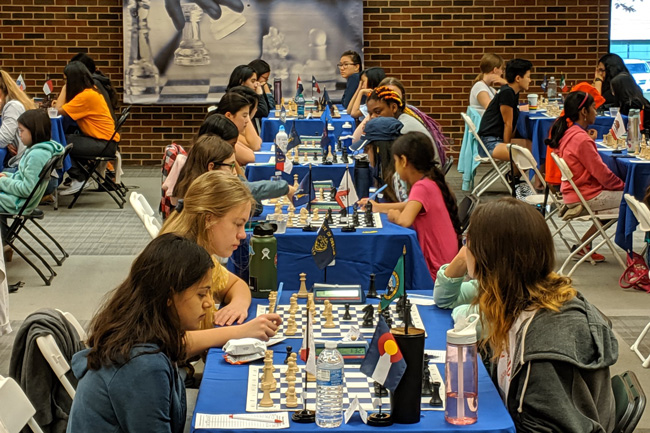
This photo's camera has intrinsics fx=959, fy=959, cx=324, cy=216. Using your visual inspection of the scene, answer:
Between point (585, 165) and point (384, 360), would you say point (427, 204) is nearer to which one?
point (585, 165)

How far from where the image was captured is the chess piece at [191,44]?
37.6 ft

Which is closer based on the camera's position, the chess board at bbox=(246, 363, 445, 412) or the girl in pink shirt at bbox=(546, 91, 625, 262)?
the chess board at bbox=(246, 363, 445, 412)

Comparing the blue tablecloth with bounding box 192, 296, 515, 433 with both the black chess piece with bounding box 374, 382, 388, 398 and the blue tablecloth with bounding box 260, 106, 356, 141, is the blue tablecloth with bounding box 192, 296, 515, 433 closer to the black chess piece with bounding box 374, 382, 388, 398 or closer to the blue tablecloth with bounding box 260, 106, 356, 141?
the black chess piece with bounding box 374, 382, 388, 398

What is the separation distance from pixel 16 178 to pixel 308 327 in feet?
14.8

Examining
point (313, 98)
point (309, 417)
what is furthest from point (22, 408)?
point (313, 98)

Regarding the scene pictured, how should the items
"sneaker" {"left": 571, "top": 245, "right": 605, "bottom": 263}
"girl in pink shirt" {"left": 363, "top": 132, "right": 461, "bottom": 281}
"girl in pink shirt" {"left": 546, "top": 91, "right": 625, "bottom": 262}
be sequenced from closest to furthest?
1. "girl in pink shirt" {"left": 363, "top": 132, "right": 461, "bottom": 281}
2. "girl in pink shirt" {"left": 546, "top": 91, "right": 625, "bottom": 262}
3. "sneaker" {"left": 571, "top": 245, "right": 605, "bottom": 263}

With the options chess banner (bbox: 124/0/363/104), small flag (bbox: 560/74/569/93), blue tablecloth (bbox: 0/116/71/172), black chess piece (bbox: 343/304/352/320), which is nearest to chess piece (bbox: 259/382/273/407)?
black chess piece (bbox: 343/304/352/320)

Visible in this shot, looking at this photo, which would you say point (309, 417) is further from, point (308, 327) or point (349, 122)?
point (349, 122)

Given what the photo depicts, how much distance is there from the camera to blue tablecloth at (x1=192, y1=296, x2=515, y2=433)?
2412mm

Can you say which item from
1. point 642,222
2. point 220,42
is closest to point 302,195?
point 642,222

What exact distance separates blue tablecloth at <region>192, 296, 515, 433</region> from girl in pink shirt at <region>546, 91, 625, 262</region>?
12.6 ft

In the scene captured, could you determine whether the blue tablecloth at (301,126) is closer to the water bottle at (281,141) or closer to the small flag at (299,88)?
the small flag at (299,88)

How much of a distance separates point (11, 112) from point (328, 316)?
5.60m

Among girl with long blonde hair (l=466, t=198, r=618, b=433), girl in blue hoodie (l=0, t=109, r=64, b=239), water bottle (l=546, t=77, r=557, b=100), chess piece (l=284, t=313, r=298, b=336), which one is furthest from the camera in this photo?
water bottle (l=546, t=77, r=557, b=100)
